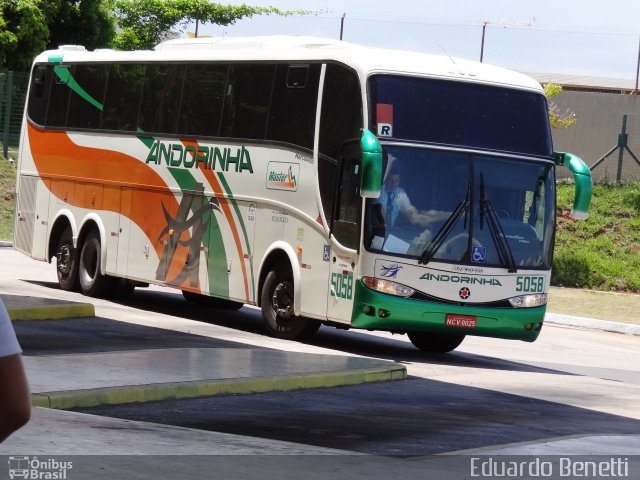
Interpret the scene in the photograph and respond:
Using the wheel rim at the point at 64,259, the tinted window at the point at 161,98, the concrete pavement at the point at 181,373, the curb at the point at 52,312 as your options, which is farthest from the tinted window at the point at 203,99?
the concrete pavement at the point at 181,373

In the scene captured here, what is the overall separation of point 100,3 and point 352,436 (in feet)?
114

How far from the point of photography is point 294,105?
669 inches

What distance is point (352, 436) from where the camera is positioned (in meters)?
9.73

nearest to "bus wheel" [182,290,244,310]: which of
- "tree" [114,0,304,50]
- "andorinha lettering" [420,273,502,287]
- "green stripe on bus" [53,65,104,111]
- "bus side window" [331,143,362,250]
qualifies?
"green stripe on bus" [53,65,104,111]

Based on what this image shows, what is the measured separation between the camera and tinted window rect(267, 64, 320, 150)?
54.5 ft

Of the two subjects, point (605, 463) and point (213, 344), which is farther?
point (213, 344)

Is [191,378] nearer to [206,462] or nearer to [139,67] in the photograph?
[206,462]

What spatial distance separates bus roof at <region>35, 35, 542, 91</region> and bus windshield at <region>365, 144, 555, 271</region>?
1024mm

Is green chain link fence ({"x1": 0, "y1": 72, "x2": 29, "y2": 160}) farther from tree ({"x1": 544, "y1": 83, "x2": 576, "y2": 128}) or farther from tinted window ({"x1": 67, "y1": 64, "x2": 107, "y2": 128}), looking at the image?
tinted window ({"x1": 67, "y1": 64, "x2": 107, "y2": 128})

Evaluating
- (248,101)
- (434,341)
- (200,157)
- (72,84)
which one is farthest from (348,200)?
(72,84)

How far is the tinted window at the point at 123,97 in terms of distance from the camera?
66.6 ft

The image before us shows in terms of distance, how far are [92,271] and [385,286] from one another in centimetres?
680

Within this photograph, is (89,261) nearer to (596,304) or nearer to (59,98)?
(59,98)

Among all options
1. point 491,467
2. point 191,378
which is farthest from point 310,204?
point 491,467
